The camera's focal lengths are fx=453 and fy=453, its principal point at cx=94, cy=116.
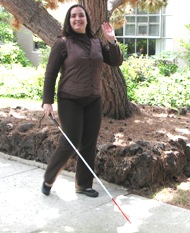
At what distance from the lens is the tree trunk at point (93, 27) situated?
6465 mm

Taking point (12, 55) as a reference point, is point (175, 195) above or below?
below

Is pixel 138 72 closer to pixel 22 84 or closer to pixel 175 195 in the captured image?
pixel 22 84

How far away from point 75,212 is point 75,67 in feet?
4.69

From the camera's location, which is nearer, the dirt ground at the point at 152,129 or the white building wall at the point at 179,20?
the dirt ground at the point at 152,129

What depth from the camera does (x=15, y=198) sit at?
15.9 ft

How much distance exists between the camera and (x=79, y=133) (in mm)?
4602

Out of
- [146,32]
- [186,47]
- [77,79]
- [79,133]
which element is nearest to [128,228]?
[79,133]

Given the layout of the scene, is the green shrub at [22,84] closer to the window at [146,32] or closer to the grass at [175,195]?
the window at [146,32]

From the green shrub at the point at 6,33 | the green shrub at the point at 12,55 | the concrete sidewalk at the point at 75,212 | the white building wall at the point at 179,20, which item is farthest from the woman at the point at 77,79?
the green shrub at the point at 6,33

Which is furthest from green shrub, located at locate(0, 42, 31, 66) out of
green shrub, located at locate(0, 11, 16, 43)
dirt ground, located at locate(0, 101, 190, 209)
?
dirt ground, located at locate(0, 101, 190, 209)

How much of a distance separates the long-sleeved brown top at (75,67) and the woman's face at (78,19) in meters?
0.11

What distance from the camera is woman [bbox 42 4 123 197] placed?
450cm

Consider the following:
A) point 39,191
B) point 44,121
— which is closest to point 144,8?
point 44,121

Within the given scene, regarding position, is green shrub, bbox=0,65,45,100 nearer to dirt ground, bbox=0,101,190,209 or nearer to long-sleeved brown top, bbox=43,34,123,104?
dirt ground, bbox=0,101,190,209
